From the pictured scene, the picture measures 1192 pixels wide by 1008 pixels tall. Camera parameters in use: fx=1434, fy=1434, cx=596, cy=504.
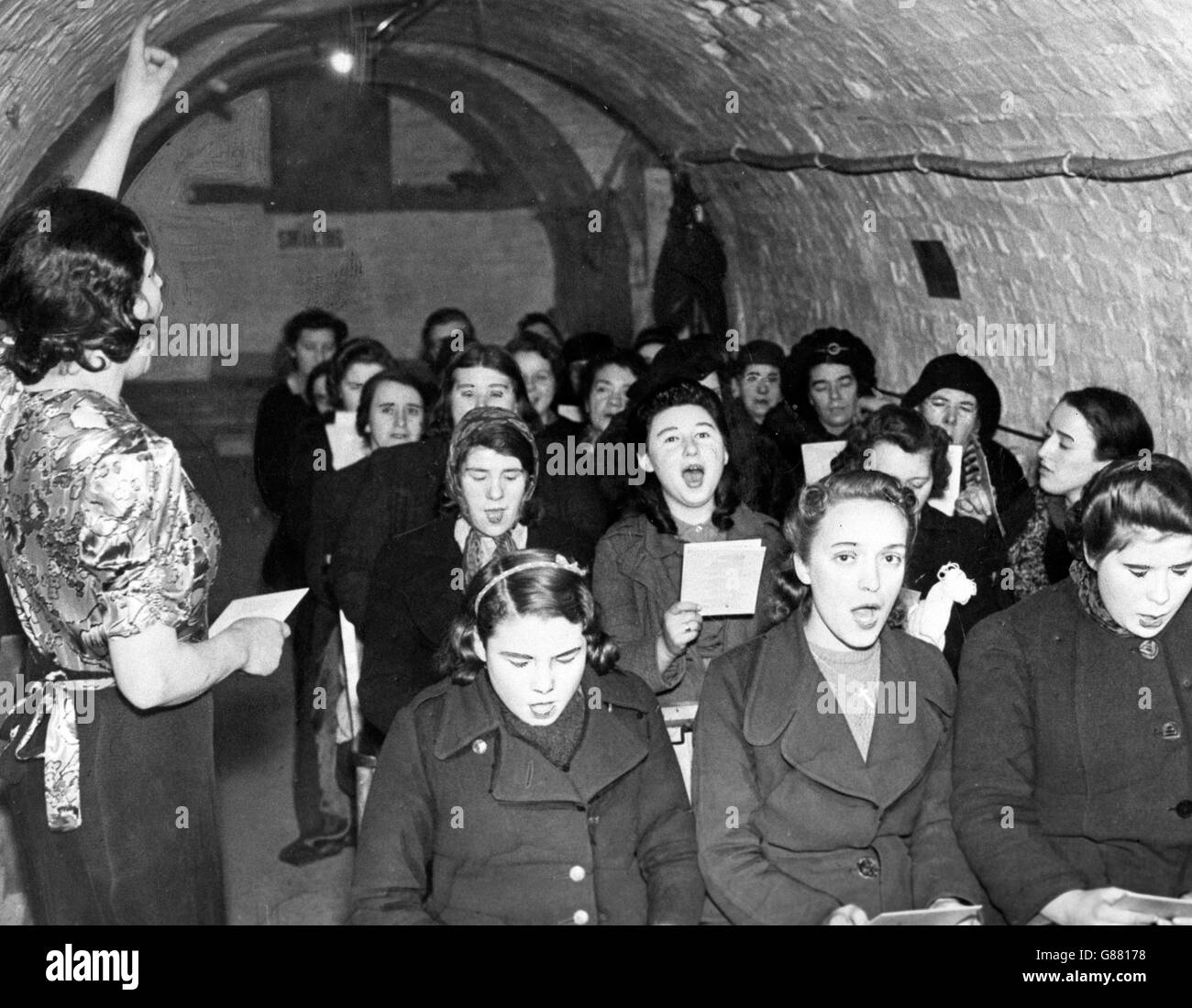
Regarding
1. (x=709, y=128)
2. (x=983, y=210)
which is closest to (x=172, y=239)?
(x=709, y=128)

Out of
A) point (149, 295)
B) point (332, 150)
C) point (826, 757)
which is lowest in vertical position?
point (826, 757)

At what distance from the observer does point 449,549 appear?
4.15 meters

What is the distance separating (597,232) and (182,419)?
10.8 ft

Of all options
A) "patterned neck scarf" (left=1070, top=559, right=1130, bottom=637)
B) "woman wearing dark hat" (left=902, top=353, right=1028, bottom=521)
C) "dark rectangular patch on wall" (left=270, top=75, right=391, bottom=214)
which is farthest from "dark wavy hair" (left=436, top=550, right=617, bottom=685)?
"dark rectangular patch on wall" (left=270, top=75, right=391, bottom=214)

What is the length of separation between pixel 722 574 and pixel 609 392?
2258mm

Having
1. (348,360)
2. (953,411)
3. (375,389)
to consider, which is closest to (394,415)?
(375,389)

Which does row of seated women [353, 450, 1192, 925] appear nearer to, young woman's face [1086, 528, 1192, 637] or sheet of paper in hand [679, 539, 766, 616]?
young woman's face [1086, 528, 1192, 637]

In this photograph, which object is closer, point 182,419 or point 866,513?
point 866,513

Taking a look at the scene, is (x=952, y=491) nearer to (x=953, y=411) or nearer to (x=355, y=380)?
(x=953, y=411)

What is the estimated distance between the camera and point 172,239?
9.27 metres

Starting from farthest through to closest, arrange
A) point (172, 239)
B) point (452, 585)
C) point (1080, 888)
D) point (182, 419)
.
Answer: point (182, 419), point (172, 239), point (452, 585), point (1080, 888)

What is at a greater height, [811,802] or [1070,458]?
[1070,458]

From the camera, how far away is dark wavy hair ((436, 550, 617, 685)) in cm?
322

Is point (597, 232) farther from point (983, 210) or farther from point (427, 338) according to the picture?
point (983, 210)
